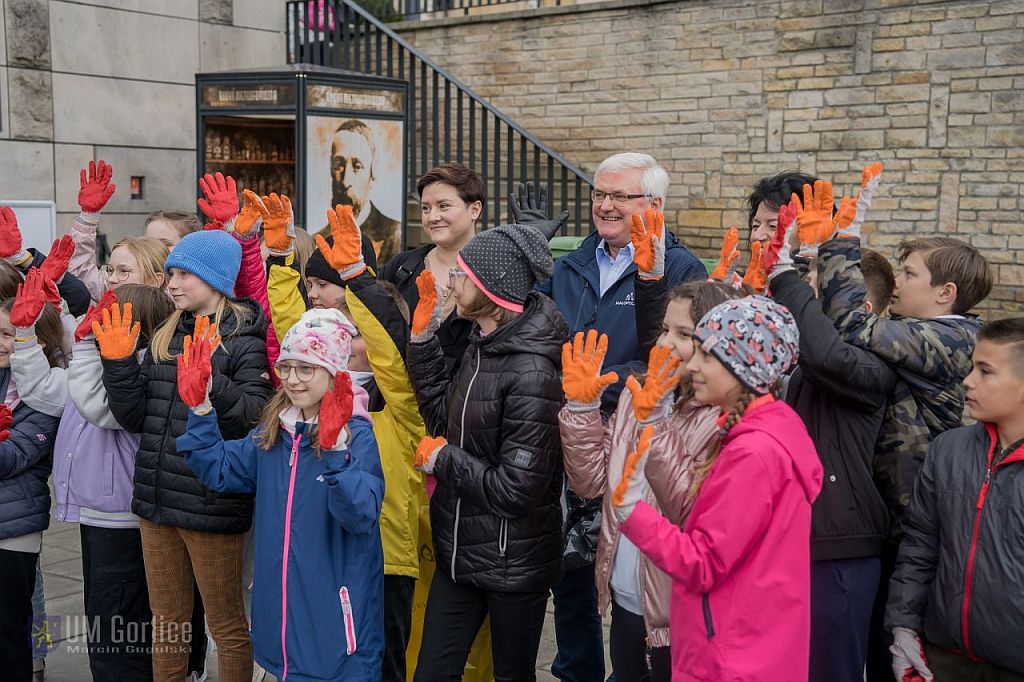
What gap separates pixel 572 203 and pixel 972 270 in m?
8.75

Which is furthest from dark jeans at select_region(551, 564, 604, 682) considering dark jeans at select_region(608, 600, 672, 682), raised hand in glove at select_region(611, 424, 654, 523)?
raised hand in glove at select_region(611, 424, 654, 523)

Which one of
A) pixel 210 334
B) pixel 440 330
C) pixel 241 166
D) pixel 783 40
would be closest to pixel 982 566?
pixel 440 330

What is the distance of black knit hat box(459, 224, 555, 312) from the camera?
3.56 meters

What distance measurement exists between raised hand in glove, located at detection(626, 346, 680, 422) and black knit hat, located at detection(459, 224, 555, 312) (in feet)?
2.47

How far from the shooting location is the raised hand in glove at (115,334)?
3.78 m

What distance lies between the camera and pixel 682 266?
3.95m

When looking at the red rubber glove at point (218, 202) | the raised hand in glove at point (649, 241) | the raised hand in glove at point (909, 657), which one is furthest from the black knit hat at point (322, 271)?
the raised hand in glove at point (909, 657)

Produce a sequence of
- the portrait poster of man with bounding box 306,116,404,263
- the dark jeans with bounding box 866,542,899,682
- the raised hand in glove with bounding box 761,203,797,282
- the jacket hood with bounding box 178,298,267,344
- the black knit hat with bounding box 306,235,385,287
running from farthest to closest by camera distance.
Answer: the portrait poster of man with bounding box 306,116,404,263, the black knit hat with bounding box 306,235,385,287, the jacket hood with bounding box 178,298,267,344, the dark jeans with bounding box 866,542,899,682, the raised hand in glove with bounding box 761,203,797,282

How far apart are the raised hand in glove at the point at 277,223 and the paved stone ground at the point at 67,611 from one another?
6.19 feet

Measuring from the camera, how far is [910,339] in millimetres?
3281

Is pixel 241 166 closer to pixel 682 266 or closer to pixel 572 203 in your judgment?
pixel 572 203

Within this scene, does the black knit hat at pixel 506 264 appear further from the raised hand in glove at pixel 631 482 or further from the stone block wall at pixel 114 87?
the stone block wall at pixel 114 87

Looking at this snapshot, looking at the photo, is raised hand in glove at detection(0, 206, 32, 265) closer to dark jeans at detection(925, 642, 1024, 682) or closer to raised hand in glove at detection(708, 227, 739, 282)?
raised hand in glove at detection(708, 227, 739, 282)

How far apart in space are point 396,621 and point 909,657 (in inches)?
75.9
